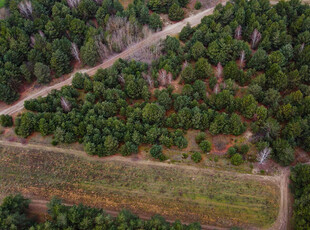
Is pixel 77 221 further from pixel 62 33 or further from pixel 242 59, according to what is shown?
pixel 62 33

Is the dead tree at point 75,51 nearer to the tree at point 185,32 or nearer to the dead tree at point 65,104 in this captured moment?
the dead tree at point 65,104

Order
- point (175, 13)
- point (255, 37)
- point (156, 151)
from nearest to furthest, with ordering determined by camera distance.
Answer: point (156, 151), point (255, 37), point (175, 13)

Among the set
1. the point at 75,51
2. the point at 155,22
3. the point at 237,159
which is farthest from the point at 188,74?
the point at 75,51

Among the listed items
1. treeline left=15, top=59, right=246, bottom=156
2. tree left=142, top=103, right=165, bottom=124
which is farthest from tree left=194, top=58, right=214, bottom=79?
tree left=142, top=103, right=165, bottom=124

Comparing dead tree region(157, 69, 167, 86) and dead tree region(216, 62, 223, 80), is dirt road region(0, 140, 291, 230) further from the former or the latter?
dead tree region(216, 62, 223, 80)

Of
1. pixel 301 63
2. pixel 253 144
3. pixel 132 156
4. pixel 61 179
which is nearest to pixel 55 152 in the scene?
pixel 61 179
